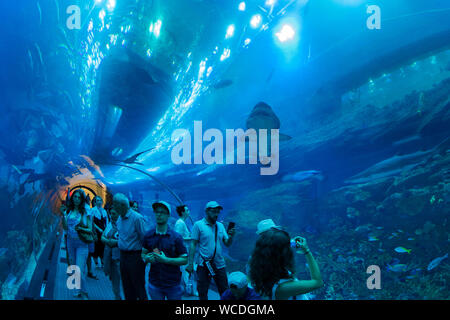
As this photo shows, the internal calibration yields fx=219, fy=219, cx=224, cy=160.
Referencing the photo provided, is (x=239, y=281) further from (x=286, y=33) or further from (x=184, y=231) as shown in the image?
(x=286, y=33)

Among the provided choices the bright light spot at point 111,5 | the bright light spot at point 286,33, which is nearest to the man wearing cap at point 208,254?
the bright light spot at point 111,5

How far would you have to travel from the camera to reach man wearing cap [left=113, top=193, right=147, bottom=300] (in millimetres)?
2629

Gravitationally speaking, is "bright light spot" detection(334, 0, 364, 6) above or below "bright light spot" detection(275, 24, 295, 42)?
above

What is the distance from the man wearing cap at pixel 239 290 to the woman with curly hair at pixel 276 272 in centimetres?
8

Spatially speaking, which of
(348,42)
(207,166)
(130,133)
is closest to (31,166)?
(130,133)

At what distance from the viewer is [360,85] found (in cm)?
984

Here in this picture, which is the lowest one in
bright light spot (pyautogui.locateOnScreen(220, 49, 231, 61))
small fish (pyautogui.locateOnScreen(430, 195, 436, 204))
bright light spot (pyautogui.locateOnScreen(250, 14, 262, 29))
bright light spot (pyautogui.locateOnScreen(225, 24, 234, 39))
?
small fish (pyautogui.locateOnScreen(430, 195, 436, 204))

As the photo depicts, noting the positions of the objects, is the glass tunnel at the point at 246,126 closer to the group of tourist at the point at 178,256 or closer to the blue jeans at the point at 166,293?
the group of tourist at the point at 178,256

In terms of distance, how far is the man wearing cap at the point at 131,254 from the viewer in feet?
8.63

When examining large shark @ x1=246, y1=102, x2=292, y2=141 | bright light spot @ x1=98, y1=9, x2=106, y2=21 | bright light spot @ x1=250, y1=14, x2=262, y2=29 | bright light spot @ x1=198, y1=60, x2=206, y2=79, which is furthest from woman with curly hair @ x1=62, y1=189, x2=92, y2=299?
large shark @ x1=246, y1=102, x2=292, y2=141

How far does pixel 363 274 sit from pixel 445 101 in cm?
714

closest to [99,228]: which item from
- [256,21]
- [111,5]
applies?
[111,5]

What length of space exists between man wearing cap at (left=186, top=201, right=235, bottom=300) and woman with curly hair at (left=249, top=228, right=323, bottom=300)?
160 centimetres

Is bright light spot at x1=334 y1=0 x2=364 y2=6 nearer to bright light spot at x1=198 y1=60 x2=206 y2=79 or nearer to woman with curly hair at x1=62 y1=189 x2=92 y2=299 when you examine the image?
bright light spot at x1=198 y1=60 x2=206 y2=79
